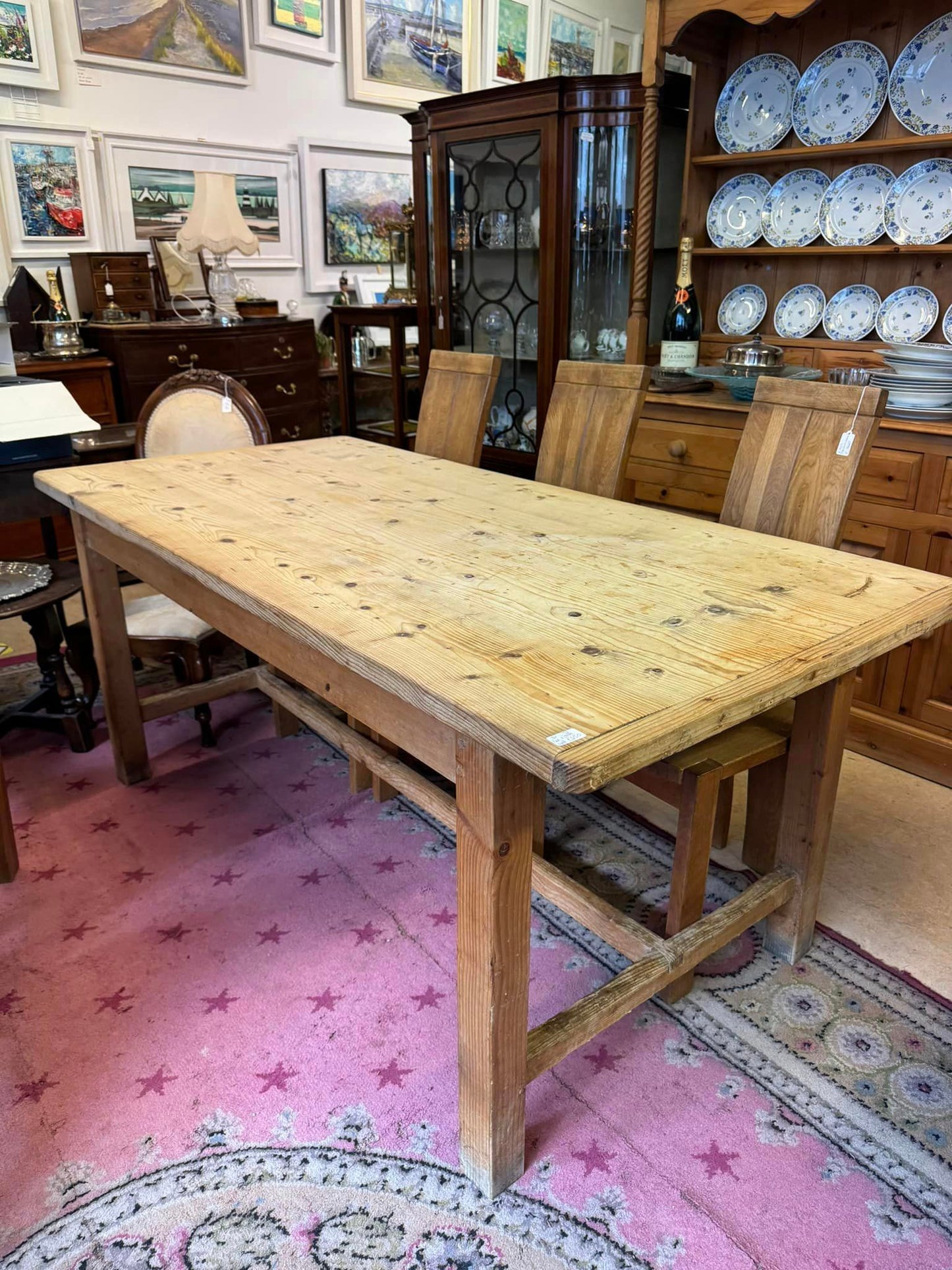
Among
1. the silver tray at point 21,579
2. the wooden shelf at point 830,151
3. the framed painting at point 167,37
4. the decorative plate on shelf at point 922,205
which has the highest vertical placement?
the framed painting at point 167,37

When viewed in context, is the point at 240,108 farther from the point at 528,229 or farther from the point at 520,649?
the point at 520,649

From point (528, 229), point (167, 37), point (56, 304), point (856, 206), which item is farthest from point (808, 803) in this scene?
point (167, 37)

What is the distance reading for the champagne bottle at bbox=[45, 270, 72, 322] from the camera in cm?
366

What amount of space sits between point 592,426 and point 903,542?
84cm

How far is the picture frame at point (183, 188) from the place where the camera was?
12.7 feet

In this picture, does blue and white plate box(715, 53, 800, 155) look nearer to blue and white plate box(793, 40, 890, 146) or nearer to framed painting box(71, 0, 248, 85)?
blue and white plate box(793, 40, 890, 146)

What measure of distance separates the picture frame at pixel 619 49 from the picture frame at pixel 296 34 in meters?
1.73

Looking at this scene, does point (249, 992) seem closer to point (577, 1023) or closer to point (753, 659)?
point (577, 1023)

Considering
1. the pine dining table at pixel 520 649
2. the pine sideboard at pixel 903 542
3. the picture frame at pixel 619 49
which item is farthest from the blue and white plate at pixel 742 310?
the picture frame at pixel 619 49

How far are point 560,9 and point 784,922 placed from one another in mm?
5290

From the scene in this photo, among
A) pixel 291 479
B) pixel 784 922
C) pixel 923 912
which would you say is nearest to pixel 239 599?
pixel 291 479

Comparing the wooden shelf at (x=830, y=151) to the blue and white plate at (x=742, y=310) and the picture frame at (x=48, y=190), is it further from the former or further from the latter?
the picture frame at (x=48, y=190)

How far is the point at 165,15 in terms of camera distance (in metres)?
3.87

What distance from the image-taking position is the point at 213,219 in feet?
12.7
